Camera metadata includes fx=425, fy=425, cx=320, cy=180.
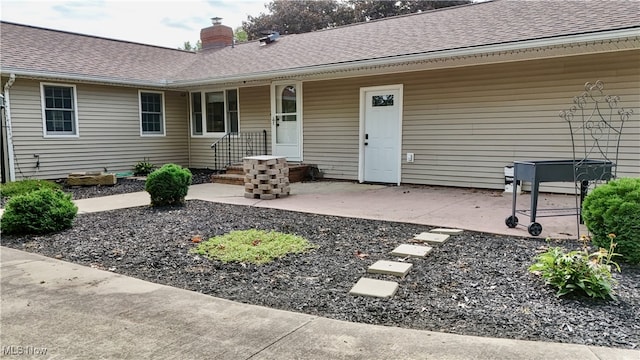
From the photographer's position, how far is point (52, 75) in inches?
372

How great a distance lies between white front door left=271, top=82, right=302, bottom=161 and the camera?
10.5m

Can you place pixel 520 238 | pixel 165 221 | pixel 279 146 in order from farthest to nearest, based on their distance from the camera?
1. pixel 279 146
2. pixel 165 221
3. pixel 520 238

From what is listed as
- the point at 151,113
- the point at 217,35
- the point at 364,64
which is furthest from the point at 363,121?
the point at 217,35

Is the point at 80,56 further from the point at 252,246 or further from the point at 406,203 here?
the point at 252,246

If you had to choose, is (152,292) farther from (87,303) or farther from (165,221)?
(165,221)

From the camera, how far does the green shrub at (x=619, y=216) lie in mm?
3410

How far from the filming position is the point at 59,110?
10234 millimetres

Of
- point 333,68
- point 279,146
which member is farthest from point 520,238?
point 279,146

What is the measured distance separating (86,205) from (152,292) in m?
4.81

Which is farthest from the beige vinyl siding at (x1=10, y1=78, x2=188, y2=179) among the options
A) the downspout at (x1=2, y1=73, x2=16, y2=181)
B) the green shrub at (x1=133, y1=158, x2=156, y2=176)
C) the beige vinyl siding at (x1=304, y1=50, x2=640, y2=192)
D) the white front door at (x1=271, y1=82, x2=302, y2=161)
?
the beige vinyl siding at (x1=304, y1=50, x2=640, y2=192)

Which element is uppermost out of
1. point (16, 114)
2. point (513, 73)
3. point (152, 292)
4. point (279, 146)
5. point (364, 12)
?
point (364, 12)

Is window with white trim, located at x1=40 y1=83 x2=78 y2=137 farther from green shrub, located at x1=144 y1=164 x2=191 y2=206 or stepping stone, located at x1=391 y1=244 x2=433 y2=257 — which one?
stepping stone, located at x1=391 y1=244 x2=433 y2=257

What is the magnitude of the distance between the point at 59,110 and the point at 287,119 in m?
5.47

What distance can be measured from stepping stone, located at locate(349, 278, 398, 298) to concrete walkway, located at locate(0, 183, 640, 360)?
0.46 metres
